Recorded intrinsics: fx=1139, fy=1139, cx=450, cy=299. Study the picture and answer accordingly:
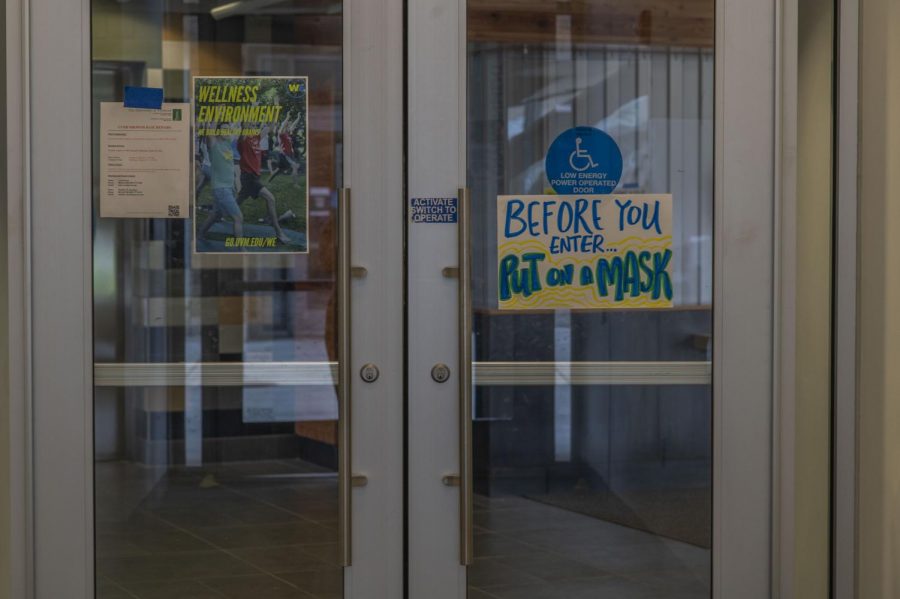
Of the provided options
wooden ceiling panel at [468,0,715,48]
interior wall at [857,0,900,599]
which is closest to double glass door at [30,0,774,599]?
wooden ceiling panel at [468,0,715,48]

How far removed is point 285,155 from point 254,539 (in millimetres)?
1185

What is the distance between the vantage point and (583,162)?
3.52 meters

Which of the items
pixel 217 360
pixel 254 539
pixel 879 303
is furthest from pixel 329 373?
pixel 879 303

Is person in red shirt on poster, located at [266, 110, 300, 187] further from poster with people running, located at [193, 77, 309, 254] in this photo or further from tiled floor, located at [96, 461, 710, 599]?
tiled floor, located at [96, 461, 710, 599]

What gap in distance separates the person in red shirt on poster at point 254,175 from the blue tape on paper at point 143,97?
0.27 meters

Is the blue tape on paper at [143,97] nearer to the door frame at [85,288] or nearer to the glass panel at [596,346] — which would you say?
the door frame at [85,288]

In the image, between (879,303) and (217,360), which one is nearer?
(879,303)

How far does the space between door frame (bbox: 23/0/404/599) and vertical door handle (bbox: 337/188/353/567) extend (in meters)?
0.03

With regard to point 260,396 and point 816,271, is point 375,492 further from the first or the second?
point 816,271

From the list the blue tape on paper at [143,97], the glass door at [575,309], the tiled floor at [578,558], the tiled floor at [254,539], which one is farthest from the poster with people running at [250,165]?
the tiled floor at [578,558]

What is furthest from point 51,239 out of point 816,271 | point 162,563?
point 816,271

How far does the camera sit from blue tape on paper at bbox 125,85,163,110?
342 cm

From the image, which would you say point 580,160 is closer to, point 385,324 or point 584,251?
point 584,251

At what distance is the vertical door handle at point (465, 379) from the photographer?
3441mm
